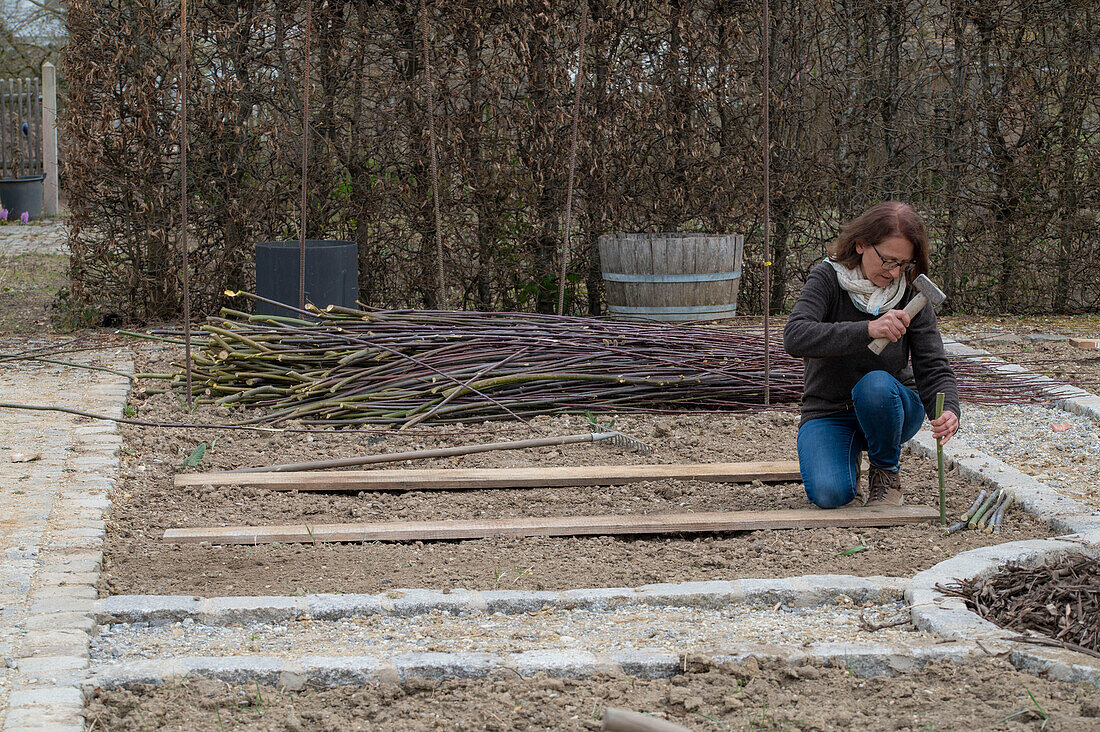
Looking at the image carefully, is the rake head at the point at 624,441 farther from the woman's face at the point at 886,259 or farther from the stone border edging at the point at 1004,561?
the woman's face at the point at 886,259

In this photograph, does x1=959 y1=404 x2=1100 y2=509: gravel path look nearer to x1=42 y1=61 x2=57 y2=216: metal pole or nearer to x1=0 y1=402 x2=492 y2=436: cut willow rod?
x1=0 y1=402 x2=492 y2=436: cut willow rod

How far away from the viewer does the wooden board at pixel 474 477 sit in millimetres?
4133

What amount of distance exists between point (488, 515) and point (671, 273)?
376 cm

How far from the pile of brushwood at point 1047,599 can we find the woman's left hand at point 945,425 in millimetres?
523

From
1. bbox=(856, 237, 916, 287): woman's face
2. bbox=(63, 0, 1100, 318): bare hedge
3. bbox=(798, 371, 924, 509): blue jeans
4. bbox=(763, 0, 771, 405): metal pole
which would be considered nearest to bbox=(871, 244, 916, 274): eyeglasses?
bbox=(856, 237, 916, 287): woman's face

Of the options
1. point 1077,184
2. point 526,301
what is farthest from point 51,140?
point 1077,184

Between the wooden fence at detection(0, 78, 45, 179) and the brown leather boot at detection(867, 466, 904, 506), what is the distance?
14.9 metres

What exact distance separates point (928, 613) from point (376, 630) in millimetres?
1501

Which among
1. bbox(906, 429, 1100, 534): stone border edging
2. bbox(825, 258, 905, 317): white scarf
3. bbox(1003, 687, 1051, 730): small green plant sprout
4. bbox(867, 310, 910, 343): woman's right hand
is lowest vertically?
bbox(1003, 687, 1051, 730): small green plant sprout

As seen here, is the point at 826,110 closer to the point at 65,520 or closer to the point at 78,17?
the point at 78,17

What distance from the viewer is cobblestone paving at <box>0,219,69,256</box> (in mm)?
11938

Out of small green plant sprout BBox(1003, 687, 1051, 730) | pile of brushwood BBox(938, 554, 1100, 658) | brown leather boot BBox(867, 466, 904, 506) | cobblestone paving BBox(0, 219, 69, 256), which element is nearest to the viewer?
small green plant sprout BBox(1003, 687, 1051, 730)

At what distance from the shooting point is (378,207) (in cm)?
768

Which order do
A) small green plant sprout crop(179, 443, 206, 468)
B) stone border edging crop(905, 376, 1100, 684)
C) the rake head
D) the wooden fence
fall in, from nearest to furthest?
stone border edging crop(905, 376, 1100, 684), small green plant sprout crop(179, 443, 206, 468), the rake head, the wooden fence
